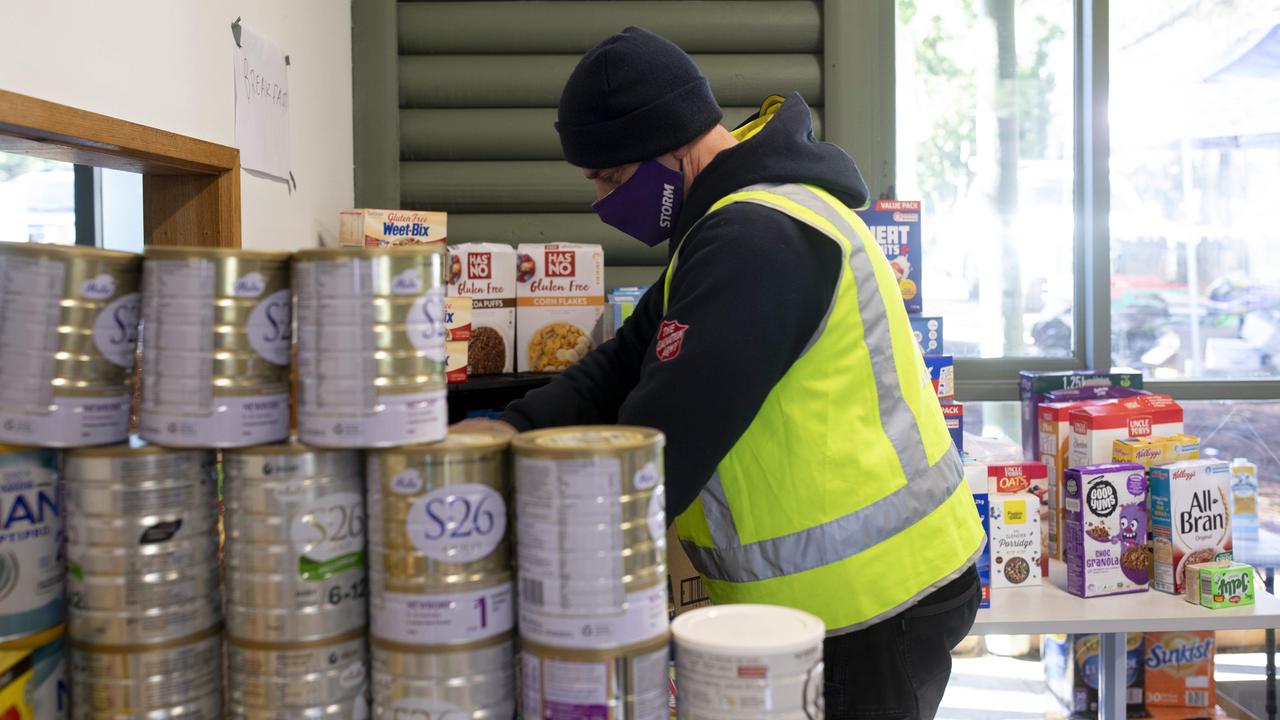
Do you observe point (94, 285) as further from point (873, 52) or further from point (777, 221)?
point (873, 52)

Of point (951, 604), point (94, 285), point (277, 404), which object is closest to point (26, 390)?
point (94, 285)

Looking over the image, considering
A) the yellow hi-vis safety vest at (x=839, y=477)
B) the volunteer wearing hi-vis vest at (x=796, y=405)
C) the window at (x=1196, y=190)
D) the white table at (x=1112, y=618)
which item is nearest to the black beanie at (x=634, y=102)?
the volunteer wearing hi-vis vest at (x=796, y=405)

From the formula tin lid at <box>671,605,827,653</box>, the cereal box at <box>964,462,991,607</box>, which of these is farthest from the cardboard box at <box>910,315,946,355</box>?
the formula tin lid at <box>671,605,827,653</box>

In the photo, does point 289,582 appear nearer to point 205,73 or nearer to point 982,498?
point 205,73

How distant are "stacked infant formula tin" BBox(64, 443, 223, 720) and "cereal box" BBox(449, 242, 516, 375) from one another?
1.92m

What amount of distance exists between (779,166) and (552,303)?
1497 millimetres

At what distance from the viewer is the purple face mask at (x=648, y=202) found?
2.05 metres

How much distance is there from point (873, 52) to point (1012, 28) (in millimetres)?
648

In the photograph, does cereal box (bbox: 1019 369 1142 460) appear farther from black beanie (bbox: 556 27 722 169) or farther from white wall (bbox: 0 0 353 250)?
white wall (bbox: 0 0 353 250)

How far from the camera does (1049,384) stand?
3494 mm

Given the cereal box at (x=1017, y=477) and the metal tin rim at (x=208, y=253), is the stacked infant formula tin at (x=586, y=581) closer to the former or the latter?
the metal tin rim at (x=208, y=253)

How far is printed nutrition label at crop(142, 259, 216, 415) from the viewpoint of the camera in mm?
1193

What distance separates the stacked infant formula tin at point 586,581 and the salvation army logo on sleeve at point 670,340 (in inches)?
16.1

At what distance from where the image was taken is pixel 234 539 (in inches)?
47.4
